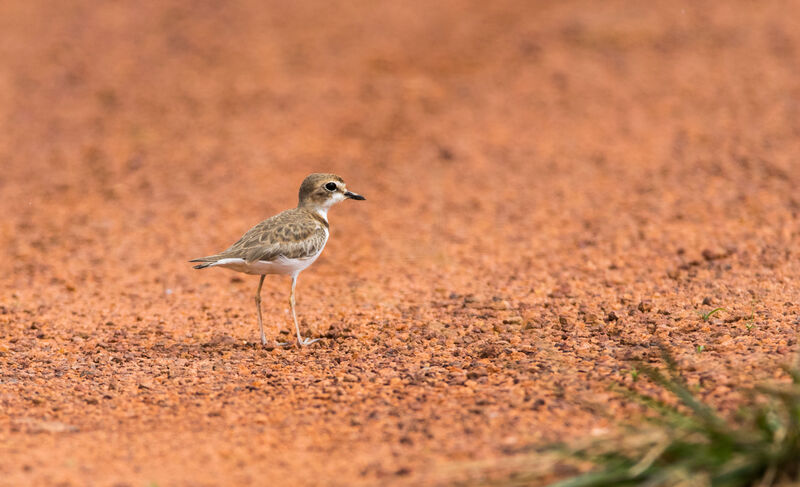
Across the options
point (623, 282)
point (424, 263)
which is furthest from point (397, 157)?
point (623, 282)

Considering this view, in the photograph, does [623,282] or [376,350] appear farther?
[623,282]

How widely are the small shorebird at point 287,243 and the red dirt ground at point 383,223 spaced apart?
0.68 metres

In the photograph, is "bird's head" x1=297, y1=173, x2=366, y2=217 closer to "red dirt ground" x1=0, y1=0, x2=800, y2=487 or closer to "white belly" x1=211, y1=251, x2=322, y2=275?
"white belly" x1=211, y1=251, x2=322, y2=275

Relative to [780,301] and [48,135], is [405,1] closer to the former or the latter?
[48,135]

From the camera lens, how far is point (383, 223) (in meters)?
10.7

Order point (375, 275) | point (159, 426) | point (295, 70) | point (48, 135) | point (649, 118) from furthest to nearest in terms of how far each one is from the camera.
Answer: point (295, 70), point (48, 135), point (649, 118), point (375, 275), point (159, 426)

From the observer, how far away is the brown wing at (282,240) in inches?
261

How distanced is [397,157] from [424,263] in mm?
3570

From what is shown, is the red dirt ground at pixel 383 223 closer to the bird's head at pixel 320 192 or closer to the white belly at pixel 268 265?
the white belly at pixel 268 265

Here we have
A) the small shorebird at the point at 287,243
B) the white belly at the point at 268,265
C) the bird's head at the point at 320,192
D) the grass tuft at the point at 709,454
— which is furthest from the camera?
the bird's head at the point at 320,192

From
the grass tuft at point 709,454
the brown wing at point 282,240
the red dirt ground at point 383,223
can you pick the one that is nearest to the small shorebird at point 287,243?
the brown wing at point 282,240

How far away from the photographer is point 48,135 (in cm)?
1383

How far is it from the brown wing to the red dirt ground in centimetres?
77

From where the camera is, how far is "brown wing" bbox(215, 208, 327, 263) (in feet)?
21.8
